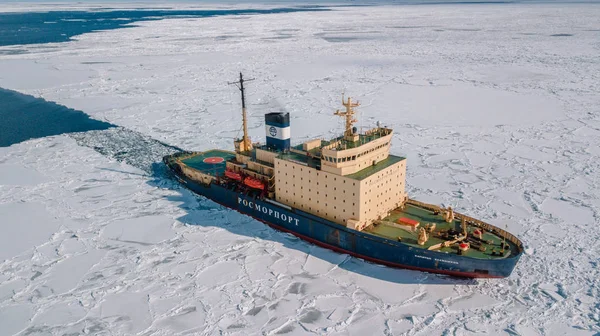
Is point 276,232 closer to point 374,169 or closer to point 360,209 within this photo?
point 360,209

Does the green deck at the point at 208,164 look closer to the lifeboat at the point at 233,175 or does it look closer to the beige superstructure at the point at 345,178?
the lifeboat at the point at 233,175

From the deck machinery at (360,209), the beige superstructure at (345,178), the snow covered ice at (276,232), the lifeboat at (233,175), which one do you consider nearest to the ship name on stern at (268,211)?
the deck machinery at (360,209)

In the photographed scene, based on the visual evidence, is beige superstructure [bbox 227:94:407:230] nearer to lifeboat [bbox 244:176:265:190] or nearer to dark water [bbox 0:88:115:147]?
lifeboat [bbox 244:176:265:190]

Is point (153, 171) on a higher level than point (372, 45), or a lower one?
lower

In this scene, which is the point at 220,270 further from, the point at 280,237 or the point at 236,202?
the point at 236,202

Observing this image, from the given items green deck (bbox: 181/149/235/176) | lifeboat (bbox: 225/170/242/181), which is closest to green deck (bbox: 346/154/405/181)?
lifeboat (bbox: 225/170/242/181)

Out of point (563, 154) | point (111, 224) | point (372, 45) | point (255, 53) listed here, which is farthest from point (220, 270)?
point (372, 45)


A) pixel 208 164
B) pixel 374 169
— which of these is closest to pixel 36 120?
pixel 208 164
